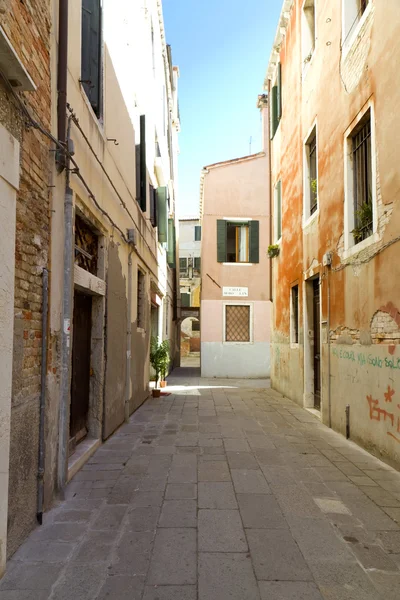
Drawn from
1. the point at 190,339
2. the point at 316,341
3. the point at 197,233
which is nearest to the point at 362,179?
the point at 316,341

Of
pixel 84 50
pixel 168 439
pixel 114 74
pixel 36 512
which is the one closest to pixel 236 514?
pixel 36 512

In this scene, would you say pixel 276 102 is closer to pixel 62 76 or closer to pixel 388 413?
pixel 62 76

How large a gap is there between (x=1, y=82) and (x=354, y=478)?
4.42 meters

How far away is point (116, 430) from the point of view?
6543 mm

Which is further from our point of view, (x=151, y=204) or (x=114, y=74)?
(x=151, y=204)

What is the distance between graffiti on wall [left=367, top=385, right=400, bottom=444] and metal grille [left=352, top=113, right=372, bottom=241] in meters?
2.07

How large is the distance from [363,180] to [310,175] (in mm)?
2846

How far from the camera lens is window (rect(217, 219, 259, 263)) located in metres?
15.1

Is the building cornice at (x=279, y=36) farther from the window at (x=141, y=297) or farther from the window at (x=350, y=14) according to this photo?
the window at (x=141, y=297)

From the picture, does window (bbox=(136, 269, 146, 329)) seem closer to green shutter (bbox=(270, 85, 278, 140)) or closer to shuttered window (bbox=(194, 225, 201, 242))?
green shutter (bbox=(270, 85, 278, 140))

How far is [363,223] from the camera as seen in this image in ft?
19.7

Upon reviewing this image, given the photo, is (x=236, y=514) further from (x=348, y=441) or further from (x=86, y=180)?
(x=86, y=180)

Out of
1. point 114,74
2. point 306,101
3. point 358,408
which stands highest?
point 306,101

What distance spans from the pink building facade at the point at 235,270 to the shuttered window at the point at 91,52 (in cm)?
970
